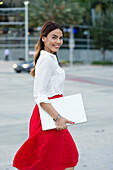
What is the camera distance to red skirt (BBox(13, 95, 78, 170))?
3.54 metres

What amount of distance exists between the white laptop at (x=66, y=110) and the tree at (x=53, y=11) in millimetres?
41496

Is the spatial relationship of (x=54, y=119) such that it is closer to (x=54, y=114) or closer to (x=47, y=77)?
(x=54, y=114)

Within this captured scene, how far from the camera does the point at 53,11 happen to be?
4441cm

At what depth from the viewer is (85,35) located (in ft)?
184

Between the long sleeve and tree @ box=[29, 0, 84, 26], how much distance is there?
41565 mm

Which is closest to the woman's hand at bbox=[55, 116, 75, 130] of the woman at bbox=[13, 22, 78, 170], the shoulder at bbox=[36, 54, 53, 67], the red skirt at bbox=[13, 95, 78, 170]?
the woman at bbox=[13, 22, 78, 170]

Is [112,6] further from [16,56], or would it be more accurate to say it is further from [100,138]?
[100,138]

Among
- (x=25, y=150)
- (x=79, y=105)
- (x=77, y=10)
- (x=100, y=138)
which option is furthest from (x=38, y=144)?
(x=77, y=10)

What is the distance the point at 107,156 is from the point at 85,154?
35cm

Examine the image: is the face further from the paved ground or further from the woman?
the paved ground

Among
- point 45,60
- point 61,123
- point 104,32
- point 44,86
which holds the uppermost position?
point 45,60

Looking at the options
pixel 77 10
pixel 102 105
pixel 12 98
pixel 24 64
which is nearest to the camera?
pixel 102 105

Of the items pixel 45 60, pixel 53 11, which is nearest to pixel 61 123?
pixel 45 60

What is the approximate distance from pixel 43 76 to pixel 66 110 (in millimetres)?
394
